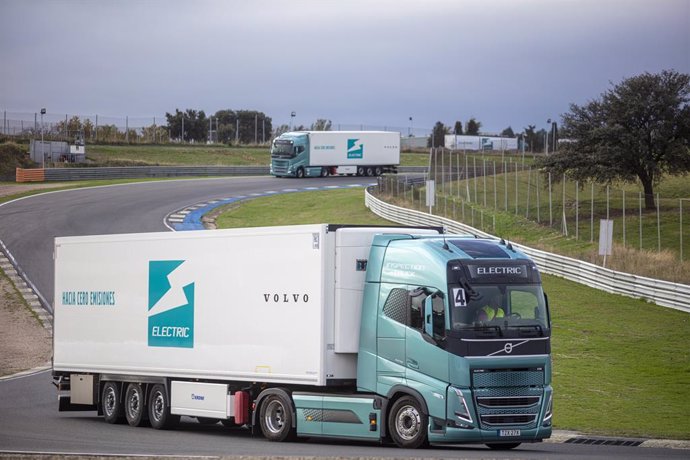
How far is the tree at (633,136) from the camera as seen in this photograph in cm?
5944

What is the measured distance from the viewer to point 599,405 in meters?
23.1

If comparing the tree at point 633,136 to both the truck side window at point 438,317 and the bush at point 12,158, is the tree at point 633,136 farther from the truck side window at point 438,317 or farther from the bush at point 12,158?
the truck side window at point 438,317

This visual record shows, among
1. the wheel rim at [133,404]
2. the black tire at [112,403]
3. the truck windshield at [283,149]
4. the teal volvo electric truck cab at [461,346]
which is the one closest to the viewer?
the teal volvo electric truck cab at [461,346]

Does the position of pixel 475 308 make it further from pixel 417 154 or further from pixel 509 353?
pixel 417 154

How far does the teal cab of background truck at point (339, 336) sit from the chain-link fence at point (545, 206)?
94.9 ft

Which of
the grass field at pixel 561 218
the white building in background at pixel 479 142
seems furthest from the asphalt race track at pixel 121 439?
the white building in background at pixel 479 142

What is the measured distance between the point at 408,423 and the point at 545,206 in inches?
1495

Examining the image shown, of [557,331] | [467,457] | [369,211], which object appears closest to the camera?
[467,457]

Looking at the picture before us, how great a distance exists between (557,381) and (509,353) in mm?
10447

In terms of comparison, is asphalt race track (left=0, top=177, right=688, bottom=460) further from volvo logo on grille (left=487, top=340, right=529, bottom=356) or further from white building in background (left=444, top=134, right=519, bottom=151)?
white building in background (left=444, top=134, right=519, bottom=151)

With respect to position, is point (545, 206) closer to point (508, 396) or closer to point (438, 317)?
point (508, 396)

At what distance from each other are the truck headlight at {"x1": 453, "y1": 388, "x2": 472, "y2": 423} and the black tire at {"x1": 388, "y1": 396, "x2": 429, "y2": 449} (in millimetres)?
624

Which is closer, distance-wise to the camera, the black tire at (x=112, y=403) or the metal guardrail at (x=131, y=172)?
the black tire at (x=112, y=403)

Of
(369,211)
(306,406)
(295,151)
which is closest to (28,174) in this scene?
(295,151)
